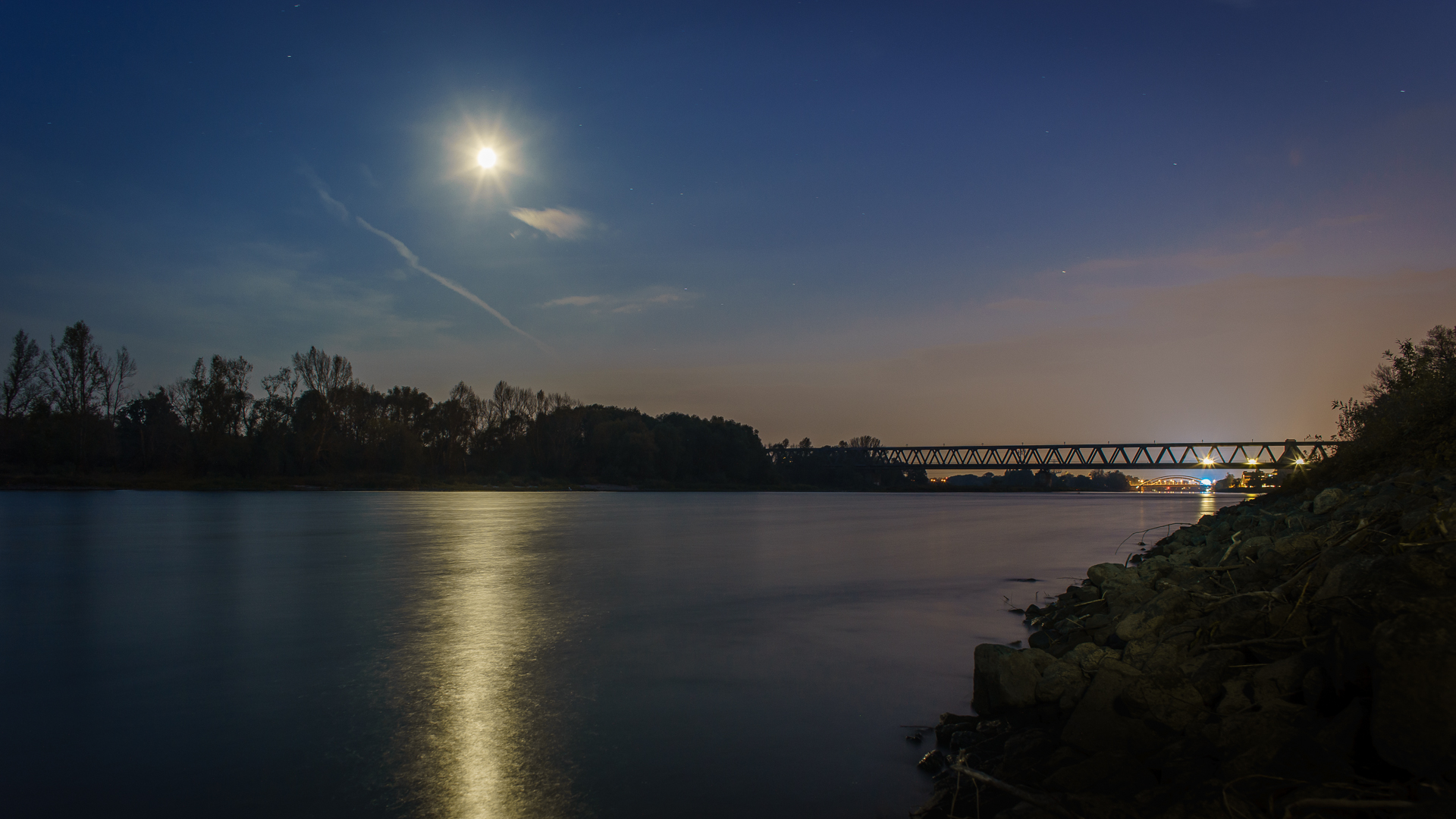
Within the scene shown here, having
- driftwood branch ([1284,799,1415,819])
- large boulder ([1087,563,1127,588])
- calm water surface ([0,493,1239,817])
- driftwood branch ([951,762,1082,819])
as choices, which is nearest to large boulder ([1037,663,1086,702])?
calm water surface ([0,493,1239,817])

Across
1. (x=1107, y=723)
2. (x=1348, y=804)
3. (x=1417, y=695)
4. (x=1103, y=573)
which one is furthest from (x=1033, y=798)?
(x=1103, y=573)

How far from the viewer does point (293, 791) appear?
4.84m

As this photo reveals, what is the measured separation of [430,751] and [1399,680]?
5884 millimetres

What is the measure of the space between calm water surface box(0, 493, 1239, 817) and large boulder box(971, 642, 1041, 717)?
0.70m

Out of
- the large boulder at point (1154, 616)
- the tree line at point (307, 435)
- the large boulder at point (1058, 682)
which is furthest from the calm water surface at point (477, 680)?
the tree line at point (307, 435)

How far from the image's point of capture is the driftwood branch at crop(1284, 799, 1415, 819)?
2.75 metres

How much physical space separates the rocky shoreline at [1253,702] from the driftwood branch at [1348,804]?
1cm

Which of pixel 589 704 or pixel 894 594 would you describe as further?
pixel 894 594

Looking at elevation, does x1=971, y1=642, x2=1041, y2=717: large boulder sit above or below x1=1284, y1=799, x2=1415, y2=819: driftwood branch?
below

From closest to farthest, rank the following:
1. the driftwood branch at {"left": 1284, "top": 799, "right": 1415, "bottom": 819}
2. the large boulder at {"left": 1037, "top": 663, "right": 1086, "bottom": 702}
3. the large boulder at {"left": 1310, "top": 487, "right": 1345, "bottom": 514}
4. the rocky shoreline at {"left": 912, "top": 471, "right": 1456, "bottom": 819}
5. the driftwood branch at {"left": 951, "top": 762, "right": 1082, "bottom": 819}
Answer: the driftwood branch at {"left": 1284, "top": 799, "right": 1415, "bottom": 819}, the rocky shoreline at {"left": 912, "top": 471, "right": 1456, "bottom": 819}, the driftwood branch at {"left": 951, "top": 762, "right": 1082, "bottom": 819}, the large boulder at {"left": 1037, "top": 663, "right": 1086, "bottom": 702}, the large boulder at {"left": 1310, "top": 487, "right": 1345, "bottom": 514}

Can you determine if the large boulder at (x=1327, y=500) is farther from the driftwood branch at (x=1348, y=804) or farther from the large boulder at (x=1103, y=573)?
the driftwood branch at (x=1348, y=804)

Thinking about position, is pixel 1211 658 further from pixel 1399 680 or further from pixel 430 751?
pixel 430 751

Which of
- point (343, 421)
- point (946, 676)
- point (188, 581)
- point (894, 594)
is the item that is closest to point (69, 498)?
Answer: point (343, 421)

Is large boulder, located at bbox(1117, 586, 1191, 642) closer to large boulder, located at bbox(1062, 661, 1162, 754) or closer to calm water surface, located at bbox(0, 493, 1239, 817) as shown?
calm water surface, located at bbox(0, 493, 1239, 817)
